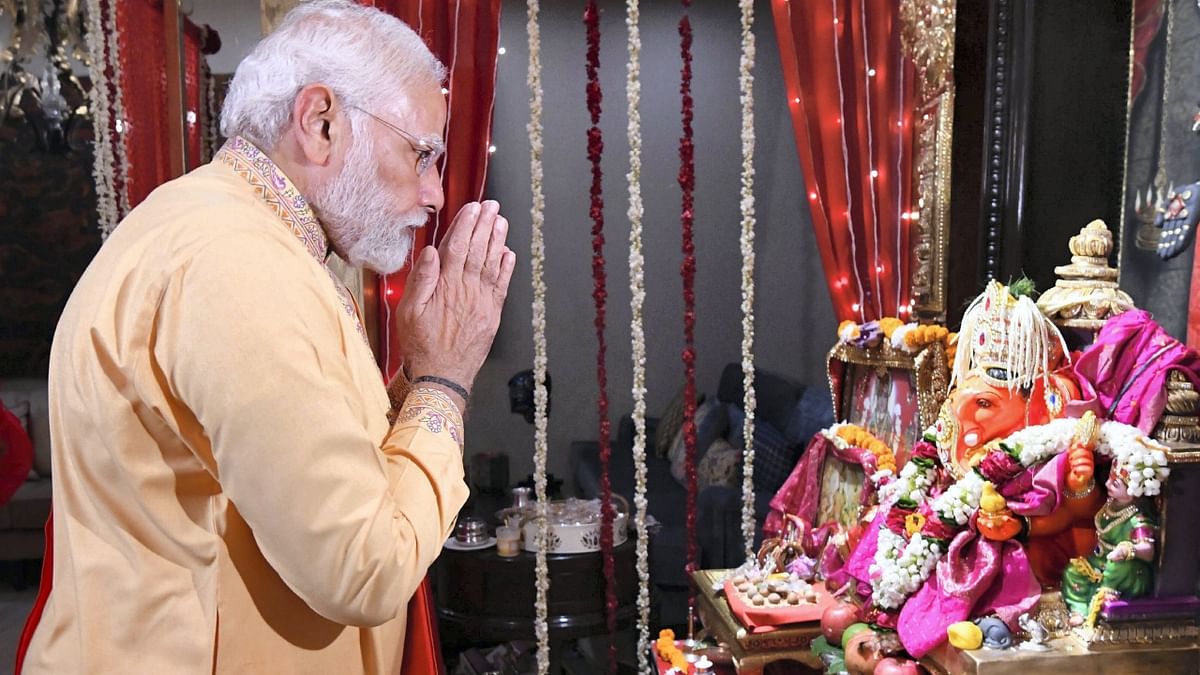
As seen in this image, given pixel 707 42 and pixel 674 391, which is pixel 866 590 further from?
pixel 707 42

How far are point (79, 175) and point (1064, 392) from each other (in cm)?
353

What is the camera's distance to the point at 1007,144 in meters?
2.63

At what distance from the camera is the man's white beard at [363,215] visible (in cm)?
103

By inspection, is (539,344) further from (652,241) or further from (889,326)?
(652,241)

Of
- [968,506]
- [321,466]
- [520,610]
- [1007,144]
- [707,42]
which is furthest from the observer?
[707,42]

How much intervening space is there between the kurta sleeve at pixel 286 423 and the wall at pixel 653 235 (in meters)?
4.18

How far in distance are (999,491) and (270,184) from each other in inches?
63.0

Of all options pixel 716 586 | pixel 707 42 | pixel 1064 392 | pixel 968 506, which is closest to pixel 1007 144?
pixel 1064 392

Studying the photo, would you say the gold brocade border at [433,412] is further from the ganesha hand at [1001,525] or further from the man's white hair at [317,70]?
the ganesha hand at [1001,525]

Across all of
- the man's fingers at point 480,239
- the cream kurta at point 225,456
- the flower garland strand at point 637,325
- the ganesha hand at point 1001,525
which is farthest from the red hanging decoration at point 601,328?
the cream kurta at point 225,456

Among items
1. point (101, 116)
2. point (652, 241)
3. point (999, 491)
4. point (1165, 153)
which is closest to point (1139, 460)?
point (999, 491)

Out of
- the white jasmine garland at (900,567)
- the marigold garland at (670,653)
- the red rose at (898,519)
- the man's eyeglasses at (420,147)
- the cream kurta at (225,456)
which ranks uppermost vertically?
the man's eyeglasses at (420,147)

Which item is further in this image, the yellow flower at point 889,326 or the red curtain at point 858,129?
the red curtain at point 858,129

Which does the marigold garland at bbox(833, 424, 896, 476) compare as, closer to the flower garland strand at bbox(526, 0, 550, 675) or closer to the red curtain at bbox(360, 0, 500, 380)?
the flower garland strand at bbox(526, 0, 550, 675)
